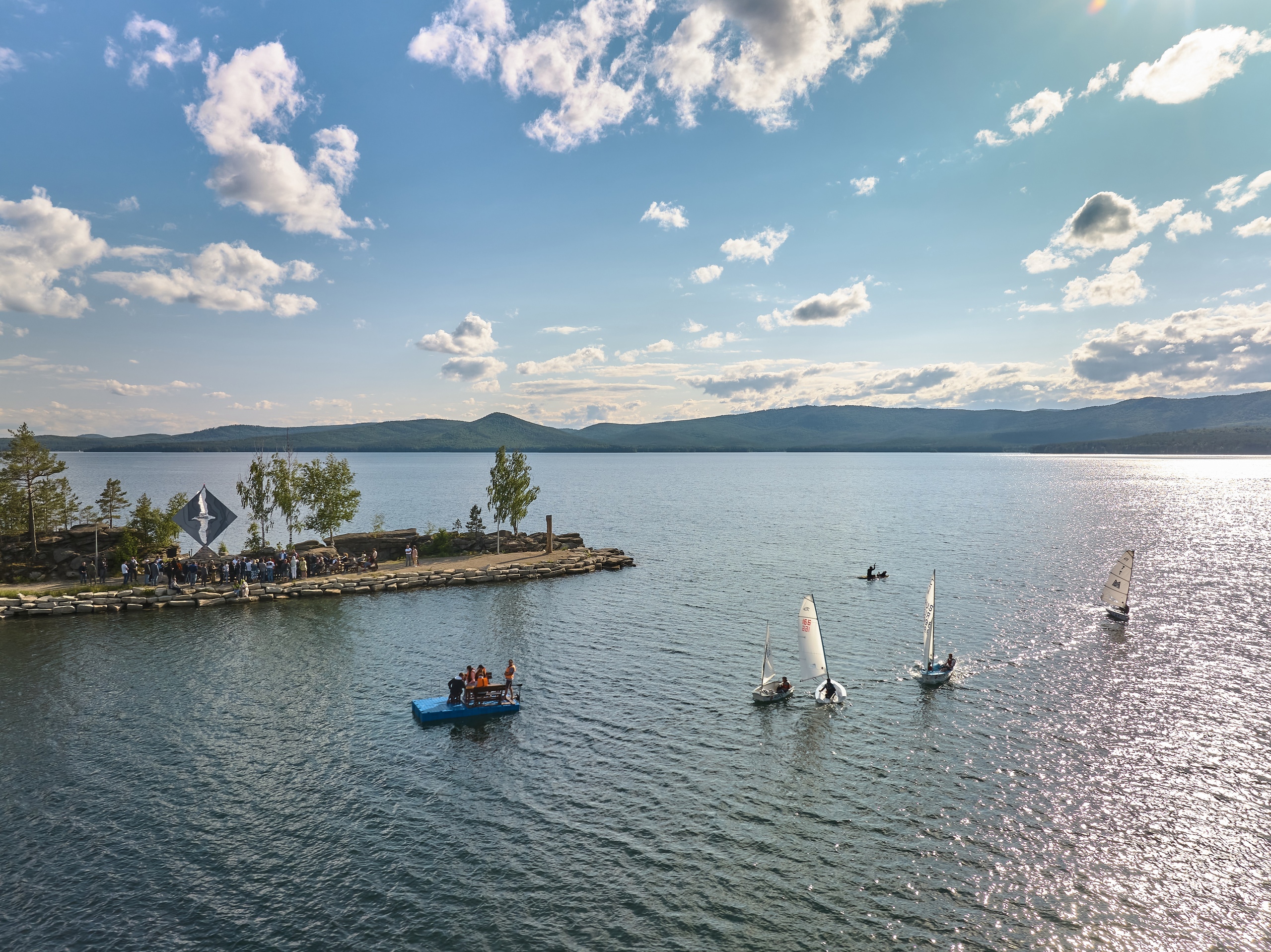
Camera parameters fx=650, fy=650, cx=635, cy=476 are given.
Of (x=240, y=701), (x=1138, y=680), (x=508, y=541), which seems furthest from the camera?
(x=508, y=541)

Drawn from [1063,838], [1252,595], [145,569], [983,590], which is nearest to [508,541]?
[145,569]

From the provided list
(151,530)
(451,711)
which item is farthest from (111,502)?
(451,711)

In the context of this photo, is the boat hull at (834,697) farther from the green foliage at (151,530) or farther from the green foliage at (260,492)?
the green foliage at (260,492)

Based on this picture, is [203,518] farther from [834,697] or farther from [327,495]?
[834,697]

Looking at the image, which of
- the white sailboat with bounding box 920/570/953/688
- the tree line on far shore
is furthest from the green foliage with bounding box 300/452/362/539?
the white sailboat with bounding box 920/570/953/688

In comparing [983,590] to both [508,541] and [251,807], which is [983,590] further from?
[251,807]

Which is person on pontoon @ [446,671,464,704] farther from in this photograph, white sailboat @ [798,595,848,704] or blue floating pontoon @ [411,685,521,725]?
white sailboat @ [798,595,848,704]
